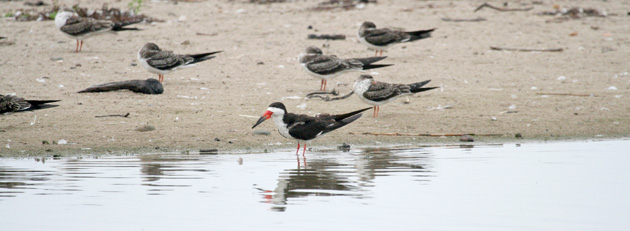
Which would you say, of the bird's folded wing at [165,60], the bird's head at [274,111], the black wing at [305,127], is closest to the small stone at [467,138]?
the black wing at [305,127]

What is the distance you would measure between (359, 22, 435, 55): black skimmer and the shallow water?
579 centimetres

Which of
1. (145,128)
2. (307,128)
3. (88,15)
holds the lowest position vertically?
(88,15)

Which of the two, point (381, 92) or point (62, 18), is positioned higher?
point (381, 92)

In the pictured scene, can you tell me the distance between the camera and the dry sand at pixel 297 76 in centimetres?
912

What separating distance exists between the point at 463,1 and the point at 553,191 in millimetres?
12323

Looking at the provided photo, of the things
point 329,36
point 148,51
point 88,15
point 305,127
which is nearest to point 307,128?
point 305,127

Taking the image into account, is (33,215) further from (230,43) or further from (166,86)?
(230,43)

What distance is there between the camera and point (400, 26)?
625 inches

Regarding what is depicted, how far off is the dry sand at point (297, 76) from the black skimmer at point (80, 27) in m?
0.34

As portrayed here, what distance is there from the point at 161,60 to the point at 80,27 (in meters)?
3.12

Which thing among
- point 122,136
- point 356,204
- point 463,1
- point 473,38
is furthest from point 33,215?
point 463,1

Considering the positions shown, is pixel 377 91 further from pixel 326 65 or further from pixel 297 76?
pixel 297 76

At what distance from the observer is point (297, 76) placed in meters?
12.5

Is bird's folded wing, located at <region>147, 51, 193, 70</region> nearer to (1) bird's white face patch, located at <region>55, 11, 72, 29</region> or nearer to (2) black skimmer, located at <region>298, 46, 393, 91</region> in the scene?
(2) black skimmer, located at <region>298, 46, 393, 91</region>
